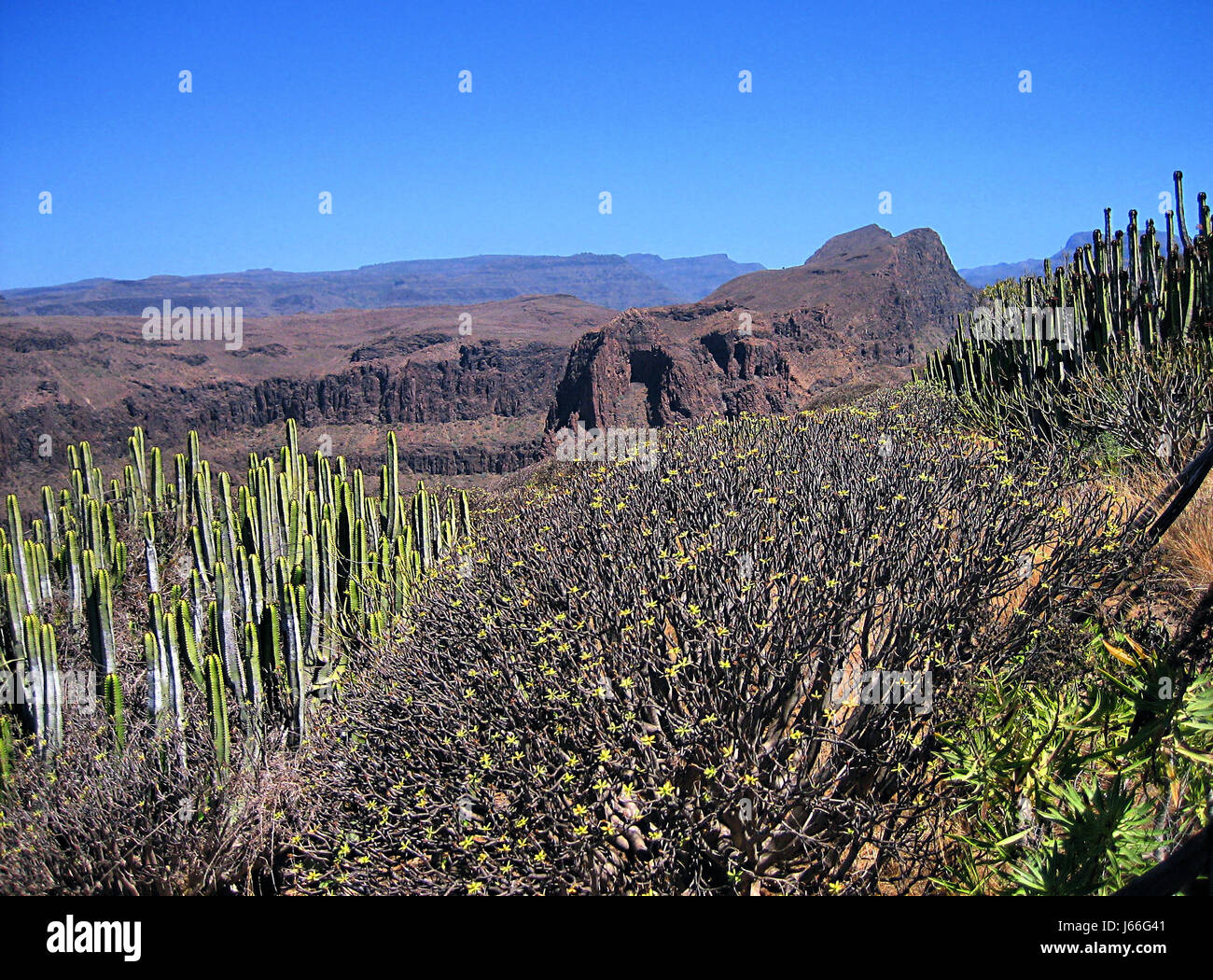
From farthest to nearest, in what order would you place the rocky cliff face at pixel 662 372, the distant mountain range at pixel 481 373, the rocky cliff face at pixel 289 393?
1. the rocky cliff face at pixel 289 393
2. the distant mountain range at pixel 481 373
3. the rocky cliff face at pixel 662 372

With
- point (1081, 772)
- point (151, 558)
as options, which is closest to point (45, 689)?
point (151, 558)

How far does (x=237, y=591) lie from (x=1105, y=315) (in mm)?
8310

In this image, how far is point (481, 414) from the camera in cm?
6206

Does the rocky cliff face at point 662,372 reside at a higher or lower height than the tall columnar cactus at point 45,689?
higher

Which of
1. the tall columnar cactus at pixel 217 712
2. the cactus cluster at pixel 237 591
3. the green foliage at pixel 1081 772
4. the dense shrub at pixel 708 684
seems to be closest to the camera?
the green foliage at pixel 1081 772

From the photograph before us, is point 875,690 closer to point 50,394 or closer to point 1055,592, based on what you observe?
point 1055,592

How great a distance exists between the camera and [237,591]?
7074mm

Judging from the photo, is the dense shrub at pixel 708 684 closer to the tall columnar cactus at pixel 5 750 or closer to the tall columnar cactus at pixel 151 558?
the tall columnar cactus at pixel 5 750

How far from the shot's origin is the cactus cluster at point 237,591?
605cm

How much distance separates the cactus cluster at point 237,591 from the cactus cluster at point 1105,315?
566 cm

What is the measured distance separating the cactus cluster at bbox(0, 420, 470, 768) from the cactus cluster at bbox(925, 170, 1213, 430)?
18.6 feet

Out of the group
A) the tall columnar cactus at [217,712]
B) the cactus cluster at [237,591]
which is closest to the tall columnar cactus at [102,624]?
the cactus cluster at [237,591]

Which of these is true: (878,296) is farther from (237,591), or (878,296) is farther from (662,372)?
(237,591)

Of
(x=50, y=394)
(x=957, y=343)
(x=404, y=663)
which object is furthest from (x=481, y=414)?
(x=404, y=663)
